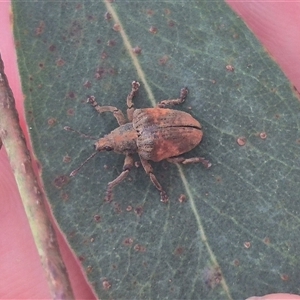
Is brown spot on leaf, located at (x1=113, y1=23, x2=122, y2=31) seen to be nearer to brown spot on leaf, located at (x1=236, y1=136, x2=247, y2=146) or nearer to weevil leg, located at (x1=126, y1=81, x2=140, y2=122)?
weevil leg, located at (x1=126, y1=81, x2=140, y2=122)

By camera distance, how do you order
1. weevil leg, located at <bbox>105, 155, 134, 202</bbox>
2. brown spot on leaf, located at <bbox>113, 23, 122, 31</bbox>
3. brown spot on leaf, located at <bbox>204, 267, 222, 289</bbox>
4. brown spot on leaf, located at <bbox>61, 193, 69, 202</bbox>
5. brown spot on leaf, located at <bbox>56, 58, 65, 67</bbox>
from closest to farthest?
1. brown spot on leaf, located at <bbox>204, 267, 222, 289</bbox>
2. brown spot on leaf, located at <bbox>61, 193, 69, 202</bbox>
3. weevil leg, located at <bbox>105, 155, 134, 202</bbox>
4. brown spot on leaf, located at <bbox>56, 58, 65, 67</bbox>
5. brown spot on leaf, located at <bbox>113, 23, 122, 31</bbox>

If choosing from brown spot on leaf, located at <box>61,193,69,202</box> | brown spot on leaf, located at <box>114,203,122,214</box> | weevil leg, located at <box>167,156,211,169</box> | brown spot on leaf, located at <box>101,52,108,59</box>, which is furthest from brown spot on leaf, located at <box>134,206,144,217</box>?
brown spot on leaf, located at <box>101,52,108,59</box>

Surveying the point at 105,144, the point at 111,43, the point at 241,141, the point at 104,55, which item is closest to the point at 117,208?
the point at 105,144

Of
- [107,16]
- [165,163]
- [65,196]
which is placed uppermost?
[107,16]

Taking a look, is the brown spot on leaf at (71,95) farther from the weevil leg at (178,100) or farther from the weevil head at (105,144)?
the weevil leg at (178,100)

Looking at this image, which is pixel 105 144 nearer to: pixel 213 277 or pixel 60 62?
pixel 60 62

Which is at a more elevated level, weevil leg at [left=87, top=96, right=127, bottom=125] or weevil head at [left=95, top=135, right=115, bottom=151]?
weevil leg at [left=87, top=96, right=127, bottom=125]

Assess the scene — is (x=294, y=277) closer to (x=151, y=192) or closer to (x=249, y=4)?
(x=151, y=192)
